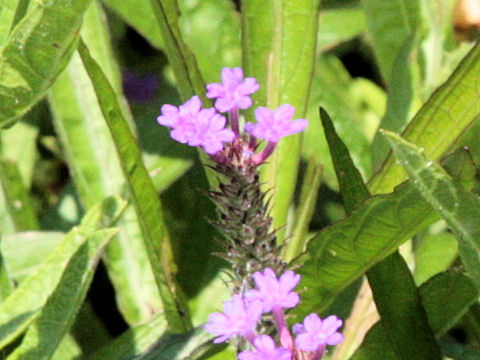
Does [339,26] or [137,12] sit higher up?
[137,12]

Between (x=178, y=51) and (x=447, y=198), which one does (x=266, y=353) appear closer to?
(x=447, y=198)

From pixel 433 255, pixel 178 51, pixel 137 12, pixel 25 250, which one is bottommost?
pixel 433 255

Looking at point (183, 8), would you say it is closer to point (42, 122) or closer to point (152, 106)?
point (152, 106)

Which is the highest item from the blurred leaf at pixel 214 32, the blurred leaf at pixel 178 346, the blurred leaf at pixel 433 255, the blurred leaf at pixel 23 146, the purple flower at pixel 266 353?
the blurred leaf at pixel 214 32

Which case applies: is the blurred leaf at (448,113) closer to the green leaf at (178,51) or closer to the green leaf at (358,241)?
the green leaf at (358,241)

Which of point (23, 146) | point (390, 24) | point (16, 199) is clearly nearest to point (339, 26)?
point (390, 24)

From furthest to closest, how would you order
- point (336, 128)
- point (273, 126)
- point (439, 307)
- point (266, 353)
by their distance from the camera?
point (336, 128) → point (439, 307) → point (273, 126) → point (266, 353)

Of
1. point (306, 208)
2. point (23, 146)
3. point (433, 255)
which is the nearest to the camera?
point (306, 208)

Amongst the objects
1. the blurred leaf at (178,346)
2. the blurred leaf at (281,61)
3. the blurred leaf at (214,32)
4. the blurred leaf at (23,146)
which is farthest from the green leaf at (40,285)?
the blurred leaf at (23,146)
